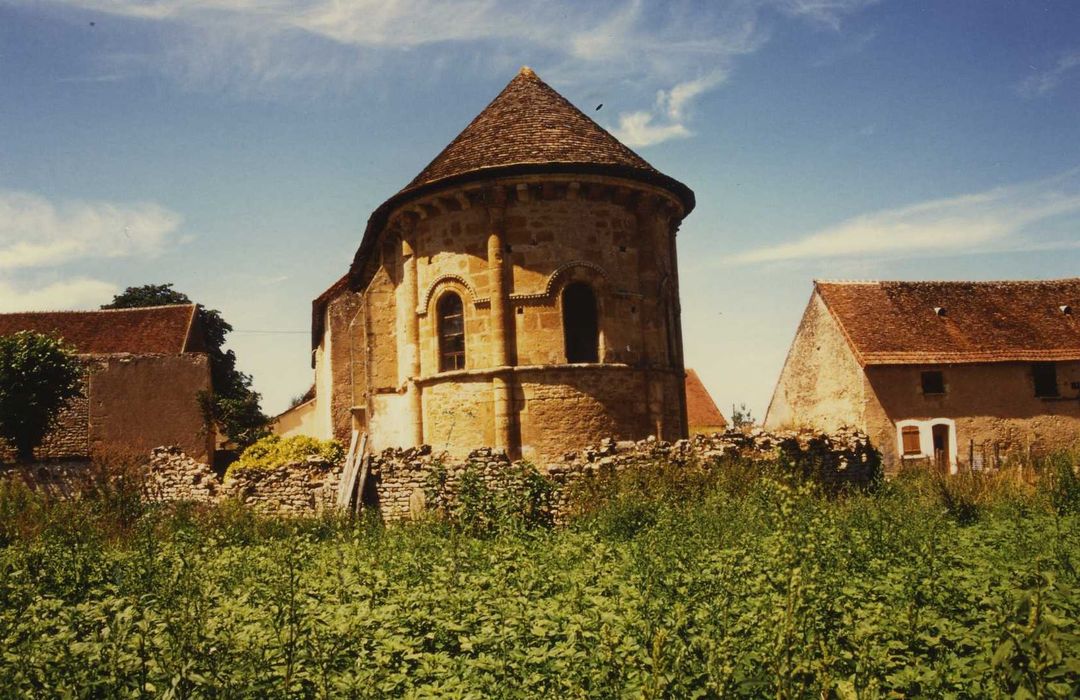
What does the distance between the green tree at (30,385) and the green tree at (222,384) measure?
154 inches

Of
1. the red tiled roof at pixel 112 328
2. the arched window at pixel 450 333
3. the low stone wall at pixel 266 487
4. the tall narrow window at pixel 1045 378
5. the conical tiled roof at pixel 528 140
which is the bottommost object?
the low stone wall at pixel 266 487

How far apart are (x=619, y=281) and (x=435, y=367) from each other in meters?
3.98

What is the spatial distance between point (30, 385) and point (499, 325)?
12335 millimetres

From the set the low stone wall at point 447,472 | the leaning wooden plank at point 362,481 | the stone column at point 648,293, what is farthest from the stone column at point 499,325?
the stone column at point 648,293

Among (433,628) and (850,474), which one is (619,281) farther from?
(433,628)

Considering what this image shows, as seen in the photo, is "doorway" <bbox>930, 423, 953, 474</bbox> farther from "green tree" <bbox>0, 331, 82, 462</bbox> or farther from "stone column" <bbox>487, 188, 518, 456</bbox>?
"green tree" <bbox>0, 331, 82, 462</bbox>

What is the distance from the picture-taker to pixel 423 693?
12.1 ft

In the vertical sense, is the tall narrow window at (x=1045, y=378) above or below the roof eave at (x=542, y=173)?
below

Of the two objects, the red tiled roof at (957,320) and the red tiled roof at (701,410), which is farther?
the red tiled roof at (701,410)

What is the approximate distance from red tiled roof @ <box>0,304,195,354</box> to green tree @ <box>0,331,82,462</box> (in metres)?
7.35

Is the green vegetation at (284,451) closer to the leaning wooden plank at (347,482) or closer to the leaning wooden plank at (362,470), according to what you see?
the leaning wooden plank at (347,482)

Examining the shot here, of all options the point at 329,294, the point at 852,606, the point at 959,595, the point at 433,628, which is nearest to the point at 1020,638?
the point at 852,606

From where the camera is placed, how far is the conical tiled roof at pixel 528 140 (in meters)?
14.3

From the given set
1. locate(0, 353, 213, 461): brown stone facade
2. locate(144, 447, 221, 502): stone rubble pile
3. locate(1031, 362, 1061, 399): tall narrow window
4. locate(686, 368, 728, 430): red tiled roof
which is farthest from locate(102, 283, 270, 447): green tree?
locate(1031, 362, 1061, 399): tall narrow window
